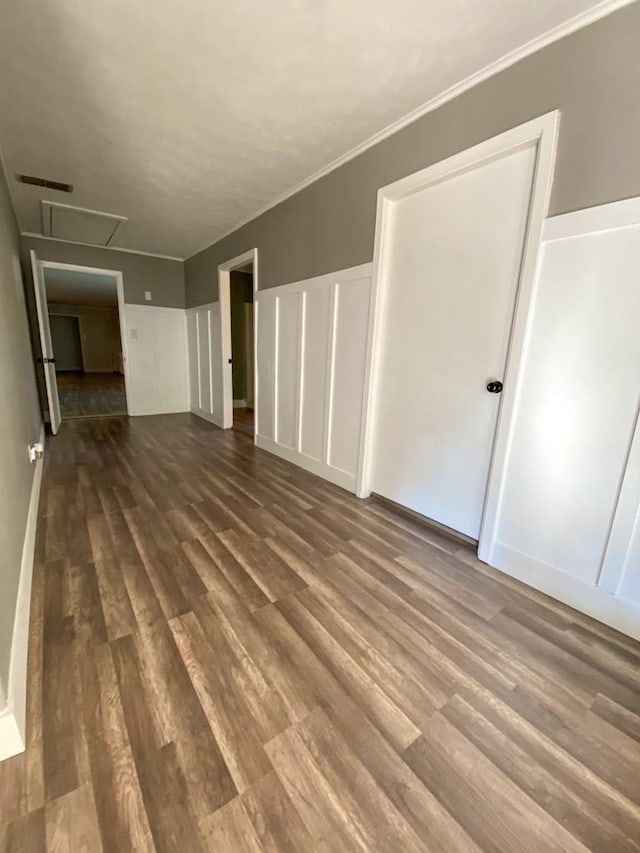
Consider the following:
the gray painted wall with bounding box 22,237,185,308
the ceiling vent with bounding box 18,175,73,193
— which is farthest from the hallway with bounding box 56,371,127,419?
the ceiling vent with bounding box 18,175,73,193

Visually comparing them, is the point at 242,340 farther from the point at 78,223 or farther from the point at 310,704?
the point at 310,704

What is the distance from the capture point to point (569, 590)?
1691mm

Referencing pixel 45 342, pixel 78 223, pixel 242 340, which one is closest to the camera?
pixel 78 223

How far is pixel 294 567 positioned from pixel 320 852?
44.5 inches

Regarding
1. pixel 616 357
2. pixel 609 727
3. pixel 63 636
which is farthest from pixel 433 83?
pixel 63 636

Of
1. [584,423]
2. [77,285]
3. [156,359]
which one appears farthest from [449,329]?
[77,285]

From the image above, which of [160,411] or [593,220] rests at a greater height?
[593,220]

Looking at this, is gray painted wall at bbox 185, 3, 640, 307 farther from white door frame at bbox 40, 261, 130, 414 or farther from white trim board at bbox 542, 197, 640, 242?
white door frame at bbox 40, 261, 130, 414

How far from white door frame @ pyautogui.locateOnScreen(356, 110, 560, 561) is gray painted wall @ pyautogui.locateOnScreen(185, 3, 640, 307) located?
0.15ft

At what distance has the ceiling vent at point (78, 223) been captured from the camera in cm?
366

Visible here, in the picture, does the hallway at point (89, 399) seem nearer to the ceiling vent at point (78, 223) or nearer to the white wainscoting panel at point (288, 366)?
the ceiling vent at point (78, 223)

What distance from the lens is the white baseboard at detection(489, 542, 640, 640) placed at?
1.53 m

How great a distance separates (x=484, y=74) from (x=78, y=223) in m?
4.40

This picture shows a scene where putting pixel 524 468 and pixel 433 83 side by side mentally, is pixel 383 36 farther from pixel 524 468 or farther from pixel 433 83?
pixel 524 468
